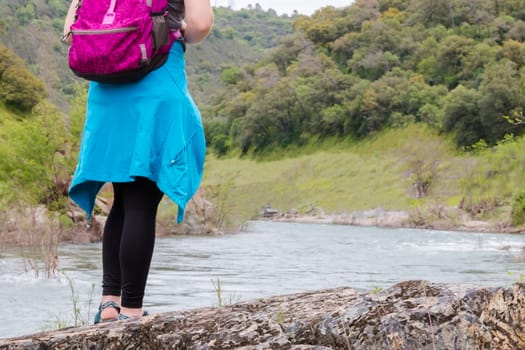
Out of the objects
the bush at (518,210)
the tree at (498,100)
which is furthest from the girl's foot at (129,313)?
the tree at (498,100)

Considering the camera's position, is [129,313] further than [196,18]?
No

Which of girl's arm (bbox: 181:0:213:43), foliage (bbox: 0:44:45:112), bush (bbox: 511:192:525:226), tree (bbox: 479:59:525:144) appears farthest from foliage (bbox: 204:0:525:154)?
girl's arm (bbox: 181:0:213:43)

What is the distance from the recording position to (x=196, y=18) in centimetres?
352

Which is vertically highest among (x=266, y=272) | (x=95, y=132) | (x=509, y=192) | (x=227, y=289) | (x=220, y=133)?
(x=95, y=132)

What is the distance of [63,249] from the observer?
60.9ft

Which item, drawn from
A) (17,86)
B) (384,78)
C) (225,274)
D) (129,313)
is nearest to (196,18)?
(129,313)

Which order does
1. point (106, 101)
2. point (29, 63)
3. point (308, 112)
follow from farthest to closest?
point (308, 112) < point (29, 63) < point (106, 101)

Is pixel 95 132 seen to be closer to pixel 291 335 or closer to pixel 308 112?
pixel 291 335

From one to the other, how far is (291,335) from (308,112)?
113167 millimetres

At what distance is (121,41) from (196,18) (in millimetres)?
375

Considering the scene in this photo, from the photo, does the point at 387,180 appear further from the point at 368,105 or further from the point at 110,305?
the point at 110,305

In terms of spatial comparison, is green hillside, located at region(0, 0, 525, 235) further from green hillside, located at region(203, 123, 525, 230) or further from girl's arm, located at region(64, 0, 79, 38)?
girl's arm, located at region(64, 0, 79, 38)

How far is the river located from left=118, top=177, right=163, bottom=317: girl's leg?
146 centimetres

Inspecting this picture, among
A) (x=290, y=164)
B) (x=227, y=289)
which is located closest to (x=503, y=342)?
(x=227, y=289)
